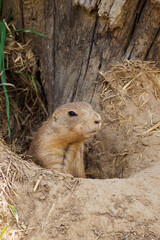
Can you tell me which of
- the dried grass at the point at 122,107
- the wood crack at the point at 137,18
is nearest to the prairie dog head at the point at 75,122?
the dried grass at the point at 122,107

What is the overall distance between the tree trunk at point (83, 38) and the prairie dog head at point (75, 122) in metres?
1.02

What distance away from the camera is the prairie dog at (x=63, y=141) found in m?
5.36

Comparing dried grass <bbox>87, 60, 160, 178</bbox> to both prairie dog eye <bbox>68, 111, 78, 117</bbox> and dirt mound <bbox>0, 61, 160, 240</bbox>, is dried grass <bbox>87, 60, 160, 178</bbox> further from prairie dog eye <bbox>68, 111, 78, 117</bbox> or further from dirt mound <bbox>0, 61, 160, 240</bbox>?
prairie dog eye <bbox>68, 111, 78, 117</bbox>

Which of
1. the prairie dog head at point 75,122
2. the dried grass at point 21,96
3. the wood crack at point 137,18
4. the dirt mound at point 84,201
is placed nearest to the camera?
the dirt mound at point 84,201

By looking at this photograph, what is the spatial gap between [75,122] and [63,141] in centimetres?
49

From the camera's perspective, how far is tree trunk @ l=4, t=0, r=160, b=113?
227 inches

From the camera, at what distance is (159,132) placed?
5.75 m

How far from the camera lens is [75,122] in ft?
17.4

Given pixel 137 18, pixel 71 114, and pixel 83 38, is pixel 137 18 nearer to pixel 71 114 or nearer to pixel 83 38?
pixel 83 38

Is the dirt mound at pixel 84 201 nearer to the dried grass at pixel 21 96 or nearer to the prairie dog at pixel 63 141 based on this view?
the prairie dog at pixel 63 141

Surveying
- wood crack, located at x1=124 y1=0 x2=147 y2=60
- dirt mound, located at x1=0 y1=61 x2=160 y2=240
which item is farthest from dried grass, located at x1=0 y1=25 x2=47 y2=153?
dirt mound, located at x1=0 y1=61 x2=160 y2=240

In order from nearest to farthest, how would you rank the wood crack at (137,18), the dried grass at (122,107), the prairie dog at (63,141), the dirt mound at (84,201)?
the dirt mound at (84,201), the prairie dog at (63,141), the wood crack at (137,18), the dried grass at (122,107)

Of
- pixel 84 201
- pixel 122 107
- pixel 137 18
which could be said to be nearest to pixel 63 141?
pixel 122 107

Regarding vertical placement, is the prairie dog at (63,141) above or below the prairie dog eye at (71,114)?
below
